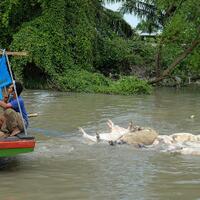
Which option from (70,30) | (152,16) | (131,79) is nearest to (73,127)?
(131,79)

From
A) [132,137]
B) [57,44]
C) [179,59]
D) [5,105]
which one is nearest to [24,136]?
[5,105]

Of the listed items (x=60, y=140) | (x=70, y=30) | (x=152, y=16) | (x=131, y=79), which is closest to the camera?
(x=60, y=140)

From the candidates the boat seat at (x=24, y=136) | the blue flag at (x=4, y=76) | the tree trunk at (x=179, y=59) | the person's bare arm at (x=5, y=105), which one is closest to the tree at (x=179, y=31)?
the tree trunk at (x=179, y=59)

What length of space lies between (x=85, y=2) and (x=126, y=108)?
32.2 feet

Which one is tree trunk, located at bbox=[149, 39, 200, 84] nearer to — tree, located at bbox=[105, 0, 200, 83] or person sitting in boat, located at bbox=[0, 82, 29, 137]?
tree, located at bbox=[105, 0, 200, 83]

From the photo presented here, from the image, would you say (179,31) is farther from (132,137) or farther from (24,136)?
(24,136)

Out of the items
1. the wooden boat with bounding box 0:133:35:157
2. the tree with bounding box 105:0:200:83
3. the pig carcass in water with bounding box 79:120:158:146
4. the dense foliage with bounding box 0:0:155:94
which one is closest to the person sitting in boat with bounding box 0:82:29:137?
the wooden boat with bounding box 0:133:35:157

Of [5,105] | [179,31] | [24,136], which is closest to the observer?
[24,136]

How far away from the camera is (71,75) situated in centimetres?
2452

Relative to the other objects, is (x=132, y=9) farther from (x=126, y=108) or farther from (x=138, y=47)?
(x=126, y=108)

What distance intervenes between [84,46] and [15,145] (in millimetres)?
17781

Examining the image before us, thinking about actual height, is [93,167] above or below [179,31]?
below

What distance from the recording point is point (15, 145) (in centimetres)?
816

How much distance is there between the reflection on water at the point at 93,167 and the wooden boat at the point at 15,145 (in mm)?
373
